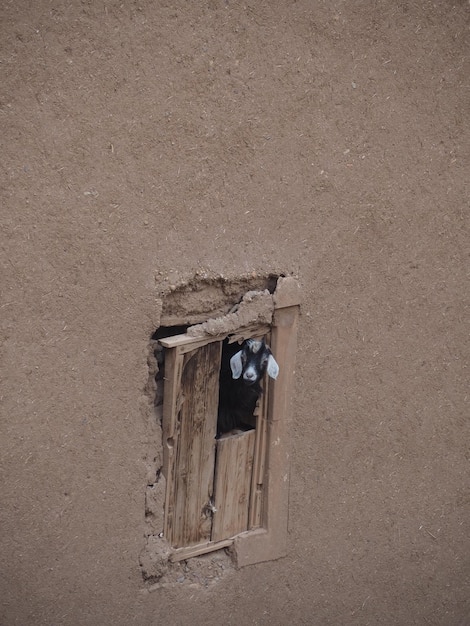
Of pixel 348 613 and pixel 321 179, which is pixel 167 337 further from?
pixel 348 613

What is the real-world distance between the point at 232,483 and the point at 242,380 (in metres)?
0.59

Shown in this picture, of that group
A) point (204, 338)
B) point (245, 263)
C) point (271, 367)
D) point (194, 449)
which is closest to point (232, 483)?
point (194, 449)

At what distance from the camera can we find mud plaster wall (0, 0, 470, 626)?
3.71 meters

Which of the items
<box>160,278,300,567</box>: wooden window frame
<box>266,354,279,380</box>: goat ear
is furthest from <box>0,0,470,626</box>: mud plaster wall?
<box>266,354,279,380</box>: goat ear

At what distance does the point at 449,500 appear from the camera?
5.39 metres

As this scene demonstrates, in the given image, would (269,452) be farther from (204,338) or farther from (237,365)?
(204,338)

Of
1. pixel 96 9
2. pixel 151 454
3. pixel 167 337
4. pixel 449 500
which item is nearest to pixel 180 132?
pixel 96 9

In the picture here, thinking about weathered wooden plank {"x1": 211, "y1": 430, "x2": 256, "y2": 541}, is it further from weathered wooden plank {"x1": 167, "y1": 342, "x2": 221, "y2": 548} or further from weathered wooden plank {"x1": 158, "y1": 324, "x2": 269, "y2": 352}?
weathered wooden plank {"x1": 158, "y1": 324, "x2": 269, "y2": 352}

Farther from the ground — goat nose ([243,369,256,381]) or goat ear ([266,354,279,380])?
goat ear ([266,354,279,380])

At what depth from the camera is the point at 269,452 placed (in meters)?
4.66

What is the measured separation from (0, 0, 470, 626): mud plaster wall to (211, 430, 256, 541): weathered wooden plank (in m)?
0.24

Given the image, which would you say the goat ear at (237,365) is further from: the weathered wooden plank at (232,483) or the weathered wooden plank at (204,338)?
the weathered wooden plank at (232,483)

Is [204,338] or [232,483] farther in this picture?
[232,483]

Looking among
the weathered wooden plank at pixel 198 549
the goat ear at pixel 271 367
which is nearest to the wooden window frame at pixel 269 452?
the weathered wooden plank at pixel 198 549
